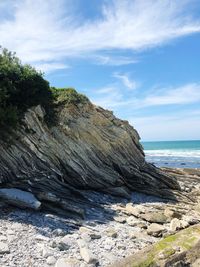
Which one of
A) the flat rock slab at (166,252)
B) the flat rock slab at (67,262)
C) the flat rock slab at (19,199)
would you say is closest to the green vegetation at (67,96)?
the flat rock slab at (19,199)

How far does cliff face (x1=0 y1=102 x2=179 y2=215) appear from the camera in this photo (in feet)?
60.2

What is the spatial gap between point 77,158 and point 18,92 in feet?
15.0

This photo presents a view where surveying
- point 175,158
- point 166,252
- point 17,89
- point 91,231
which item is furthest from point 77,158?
point 175,158

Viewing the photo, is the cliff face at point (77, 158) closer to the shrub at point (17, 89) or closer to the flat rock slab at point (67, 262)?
the shrub at point (17, 89)

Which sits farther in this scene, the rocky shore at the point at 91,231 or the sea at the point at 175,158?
the sea at the point at 175,158

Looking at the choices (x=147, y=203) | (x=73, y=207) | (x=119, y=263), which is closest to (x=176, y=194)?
(x=147, y=203)

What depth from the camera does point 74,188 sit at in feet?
65.3

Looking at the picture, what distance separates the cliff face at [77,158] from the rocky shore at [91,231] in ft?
4.84

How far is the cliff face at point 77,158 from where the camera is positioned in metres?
18.3

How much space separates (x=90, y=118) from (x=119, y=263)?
42.0 feet

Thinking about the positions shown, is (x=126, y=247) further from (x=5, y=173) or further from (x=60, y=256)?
(x=5, y=173)

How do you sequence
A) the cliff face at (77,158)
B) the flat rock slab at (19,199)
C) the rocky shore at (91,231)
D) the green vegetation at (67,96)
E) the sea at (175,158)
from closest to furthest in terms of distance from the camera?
the rocky shore at (91,231), the flat rock slab at (19,199), the cliff face at (77,158), the green vegetation at (67,96), the sea at (175,158)

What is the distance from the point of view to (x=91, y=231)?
14.9 m

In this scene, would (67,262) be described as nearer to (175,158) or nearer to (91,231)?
(91,231)
